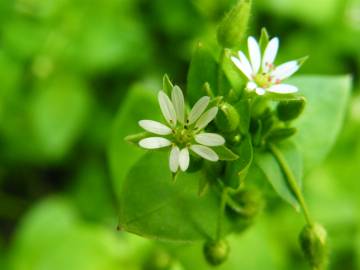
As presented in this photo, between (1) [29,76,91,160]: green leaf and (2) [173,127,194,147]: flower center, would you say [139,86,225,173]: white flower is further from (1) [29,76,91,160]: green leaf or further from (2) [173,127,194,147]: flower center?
(1) [29,76,91,160]: green leaf

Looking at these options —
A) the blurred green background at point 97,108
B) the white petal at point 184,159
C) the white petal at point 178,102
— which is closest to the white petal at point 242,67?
the white petal at point 178,102

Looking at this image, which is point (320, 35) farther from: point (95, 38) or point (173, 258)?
point (173, 258)

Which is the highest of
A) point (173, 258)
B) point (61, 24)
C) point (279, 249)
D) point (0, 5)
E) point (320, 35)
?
point (0, 5)

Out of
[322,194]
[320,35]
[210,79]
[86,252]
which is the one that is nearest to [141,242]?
[86,252]

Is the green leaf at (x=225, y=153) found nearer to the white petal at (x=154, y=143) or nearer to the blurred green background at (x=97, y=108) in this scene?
the white petal at (x=154, y=143)

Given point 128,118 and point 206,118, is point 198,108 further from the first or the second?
point 128,118
